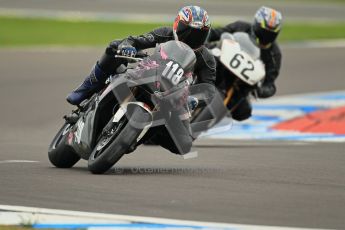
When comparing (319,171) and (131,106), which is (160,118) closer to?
(131,106)

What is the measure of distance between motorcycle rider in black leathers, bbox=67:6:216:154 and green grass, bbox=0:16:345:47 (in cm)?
1329

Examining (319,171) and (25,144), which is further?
(25,144)

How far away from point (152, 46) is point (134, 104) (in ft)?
5.10

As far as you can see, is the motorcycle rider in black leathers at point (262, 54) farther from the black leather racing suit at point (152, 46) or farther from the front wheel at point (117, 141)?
the front wheel at point (117, 141)

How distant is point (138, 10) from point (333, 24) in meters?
5.98

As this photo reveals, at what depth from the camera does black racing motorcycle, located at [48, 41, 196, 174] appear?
809 cm

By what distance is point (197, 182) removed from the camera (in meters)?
8.07

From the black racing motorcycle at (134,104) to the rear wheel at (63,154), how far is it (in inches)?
16.2

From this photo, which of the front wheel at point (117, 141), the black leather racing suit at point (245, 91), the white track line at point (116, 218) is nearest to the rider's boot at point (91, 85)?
the front wheel at point (117, 141)

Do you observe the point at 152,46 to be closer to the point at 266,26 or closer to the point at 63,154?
the point at 63,154

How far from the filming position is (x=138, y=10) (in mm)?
31359

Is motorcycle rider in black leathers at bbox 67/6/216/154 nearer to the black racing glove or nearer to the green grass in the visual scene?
the black racing glove

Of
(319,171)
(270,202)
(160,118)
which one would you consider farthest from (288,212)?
(319,171)

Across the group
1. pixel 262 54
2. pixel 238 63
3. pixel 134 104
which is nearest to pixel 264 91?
pixel 262 54
